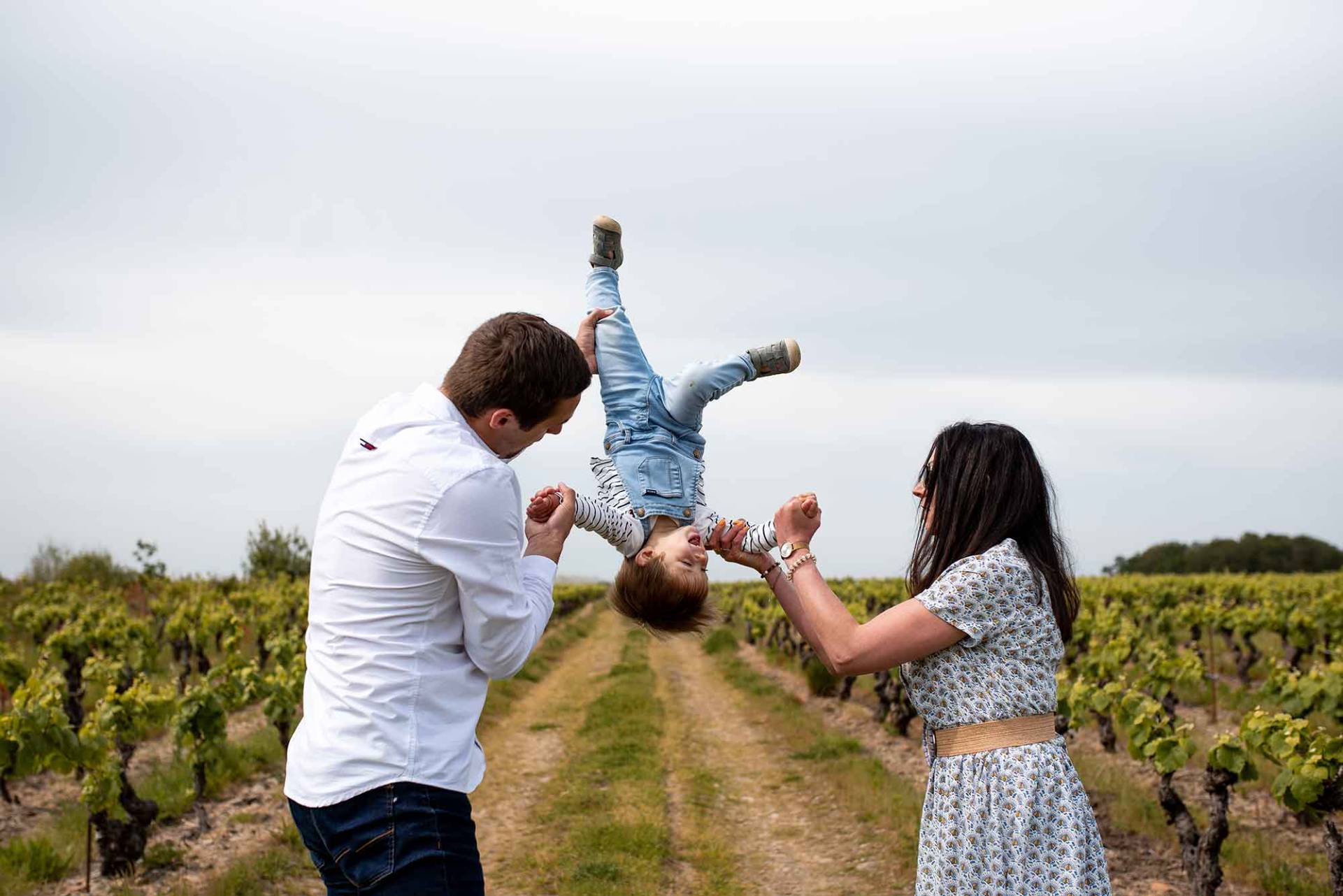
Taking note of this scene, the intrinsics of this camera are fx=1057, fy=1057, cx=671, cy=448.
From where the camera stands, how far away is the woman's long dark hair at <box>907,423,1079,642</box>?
297 cm

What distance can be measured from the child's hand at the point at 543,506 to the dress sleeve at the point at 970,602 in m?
1.15

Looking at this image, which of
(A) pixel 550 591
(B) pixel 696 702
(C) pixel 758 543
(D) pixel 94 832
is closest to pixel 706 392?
(C) pixel 758 543

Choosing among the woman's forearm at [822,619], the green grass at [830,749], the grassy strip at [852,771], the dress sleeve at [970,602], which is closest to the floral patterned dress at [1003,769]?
the dress sleeve at [970,602]

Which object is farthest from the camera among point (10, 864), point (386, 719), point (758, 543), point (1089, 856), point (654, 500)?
point (10, 864)

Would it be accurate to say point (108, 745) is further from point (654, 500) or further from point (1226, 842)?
point (1226, 842)

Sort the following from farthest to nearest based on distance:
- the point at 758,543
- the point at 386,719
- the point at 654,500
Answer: the point at 654,500
the point at 758,543
the point at 386,719

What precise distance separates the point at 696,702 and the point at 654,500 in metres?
11.6

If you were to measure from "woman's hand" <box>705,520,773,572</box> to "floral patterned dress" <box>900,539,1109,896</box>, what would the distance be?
982 millimetres

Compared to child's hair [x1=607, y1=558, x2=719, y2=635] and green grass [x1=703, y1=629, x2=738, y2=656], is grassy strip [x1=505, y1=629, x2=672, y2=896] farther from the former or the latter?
green grass [x1=703, y1=629, x2=738, y2=656]

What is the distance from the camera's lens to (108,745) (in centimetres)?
745

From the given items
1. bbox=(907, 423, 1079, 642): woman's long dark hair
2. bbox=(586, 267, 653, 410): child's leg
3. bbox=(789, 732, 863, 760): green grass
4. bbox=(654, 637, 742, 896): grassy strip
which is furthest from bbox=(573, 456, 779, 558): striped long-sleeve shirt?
bbox=(789, 732, 863, 760): green grass

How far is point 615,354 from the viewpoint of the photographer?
4719mm

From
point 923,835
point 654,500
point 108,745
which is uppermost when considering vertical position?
point 654,500

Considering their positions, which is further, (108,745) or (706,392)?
(108,745)
